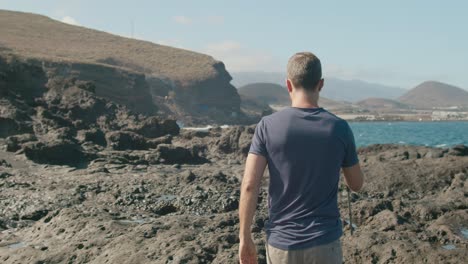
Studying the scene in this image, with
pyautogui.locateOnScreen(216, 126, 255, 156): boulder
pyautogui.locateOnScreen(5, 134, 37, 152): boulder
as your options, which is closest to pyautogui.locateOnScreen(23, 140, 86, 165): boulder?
pyautogui.locateOnScreen(5, 134, 37, 152): boulder

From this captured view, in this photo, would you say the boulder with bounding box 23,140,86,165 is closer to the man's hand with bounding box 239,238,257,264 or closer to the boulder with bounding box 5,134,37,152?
the boulder with bounding box 5,134,37,152

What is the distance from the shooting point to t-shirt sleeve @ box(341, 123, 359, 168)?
172 inches

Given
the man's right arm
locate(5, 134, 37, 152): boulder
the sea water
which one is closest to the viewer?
the man's right arm

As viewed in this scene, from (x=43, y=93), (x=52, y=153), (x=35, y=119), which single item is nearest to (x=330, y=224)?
(x=52, y=153)

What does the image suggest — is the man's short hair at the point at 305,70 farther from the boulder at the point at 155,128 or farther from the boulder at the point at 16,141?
the boulder at the point at 155,128

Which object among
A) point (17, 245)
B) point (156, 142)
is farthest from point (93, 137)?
point (17, 245)

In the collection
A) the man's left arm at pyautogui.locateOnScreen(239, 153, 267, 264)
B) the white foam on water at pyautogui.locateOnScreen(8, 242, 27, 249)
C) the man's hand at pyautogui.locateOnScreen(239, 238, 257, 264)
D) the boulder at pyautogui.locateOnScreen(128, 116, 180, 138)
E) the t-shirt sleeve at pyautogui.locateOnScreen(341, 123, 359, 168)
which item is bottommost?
the boulder at pyautogui.locateOnScreen(128, 116, 180, 138)

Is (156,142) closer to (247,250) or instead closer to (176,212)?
(176,212)

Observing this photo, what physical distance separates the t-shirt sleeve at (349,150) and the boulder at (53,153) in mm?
17643

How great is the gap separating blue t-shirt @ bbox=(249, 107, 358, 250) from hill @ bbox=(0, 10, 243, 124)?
73.8 metres

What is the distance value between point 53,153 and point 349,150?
17.9 meters

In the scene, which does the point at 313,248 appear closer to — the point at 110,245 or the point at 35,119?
the point at 110,245

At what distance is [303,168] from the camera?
432 cm

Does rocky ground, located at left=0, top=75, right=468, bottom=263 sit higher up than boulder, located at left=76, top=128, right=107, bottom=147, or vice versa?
rocky ground, located at left=0, top=75, right=468, bottom=263
